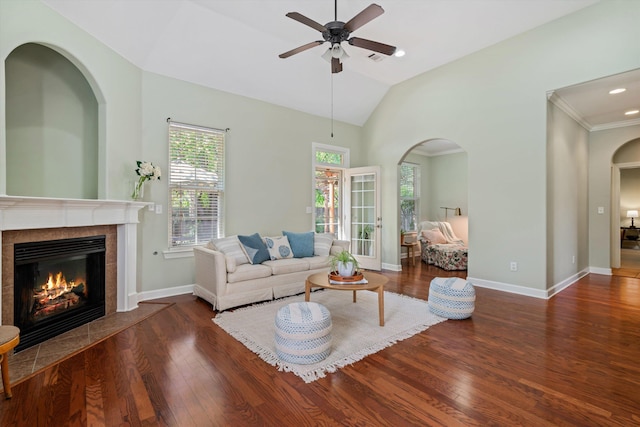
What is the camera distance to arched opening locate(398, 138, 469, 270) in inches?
313

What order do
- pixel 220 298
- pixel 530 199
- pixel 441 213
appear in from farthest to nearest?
pixel 441 213 < pixel 530 199 < pixel 220 298

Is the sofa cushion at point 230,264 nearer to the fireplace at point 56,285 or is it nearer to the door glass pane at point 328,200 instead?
the fireplace at point 56,285

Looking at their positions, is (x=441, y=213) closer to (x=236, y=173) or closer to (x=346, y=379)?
(x=236, y=173)

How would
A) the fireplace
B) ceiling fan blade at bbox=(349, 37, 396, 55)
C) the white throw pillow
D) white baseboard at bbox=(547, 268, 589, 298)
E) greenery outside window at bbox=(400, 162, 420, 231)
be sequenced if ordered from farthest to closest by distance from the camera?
1. greenery outside window at bbox=(400, 162, 420, 231)
2. the white throw pillow
3. white baseboard at bbox=(547, 268, 589, 298)
4. ceiling fan blade at bbox=(349, 37, 396, 55)
5. the fireplace

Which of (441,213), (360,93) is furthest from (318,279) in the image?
(441,213)

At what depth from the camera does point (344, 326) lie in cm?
316

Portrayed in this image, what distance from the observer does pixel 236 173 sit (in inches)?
195

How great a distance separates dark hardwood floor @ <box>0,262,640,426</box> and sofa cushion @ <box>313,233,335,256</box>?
83.2 inches

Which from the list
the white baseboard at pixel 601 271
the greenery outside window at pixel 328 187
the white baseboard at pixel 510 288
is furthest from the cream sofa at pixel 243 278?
the white baseboard at pixel 601 271

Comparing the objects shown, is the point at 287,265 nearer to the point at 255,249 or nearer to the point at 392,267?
the point at 255,249

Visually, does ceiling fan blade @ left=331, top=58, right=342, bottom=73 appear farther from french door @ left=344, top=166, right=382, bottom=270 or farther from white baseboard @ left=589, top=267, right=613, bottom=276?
white baseboard @ left=589, top=267, right=613, bottom=276

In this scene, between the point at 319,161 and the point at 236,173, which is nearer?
the point at 236,173

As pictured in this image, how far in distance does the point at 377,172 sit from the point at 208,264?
12.3 ft

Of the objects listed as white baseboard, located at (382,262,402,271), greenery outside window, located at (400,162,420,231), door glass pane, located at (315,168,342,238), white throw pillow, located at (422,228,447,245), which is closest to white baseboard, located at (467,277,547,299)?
white baseboard, located at (382,262,402,271)
